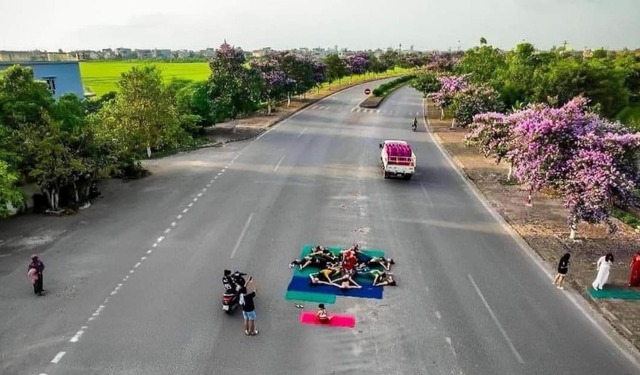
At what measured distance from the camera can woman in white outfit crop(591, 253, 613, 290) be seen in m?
15.1

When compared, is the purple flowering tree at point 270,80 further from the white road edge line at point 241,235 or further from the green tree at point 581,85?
the white road edge line at point 241,235

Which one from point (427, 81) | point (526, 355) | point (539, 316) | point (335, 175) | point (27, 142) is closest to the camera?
point (526, 355)

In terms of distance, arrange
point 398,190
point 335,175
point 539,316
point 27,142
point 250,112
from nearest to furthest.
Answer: point 539,316
point 27,142
point 398,190
point 335,175
point 250,112

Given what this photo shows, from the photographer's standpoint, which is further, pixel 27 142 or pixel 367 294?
pixel 27 142

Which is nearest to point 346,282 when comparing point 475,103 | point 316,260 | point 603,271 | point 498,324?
point 316,260

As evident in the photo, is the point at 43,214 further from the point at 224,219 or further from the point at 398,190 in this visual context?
the point at 398,190

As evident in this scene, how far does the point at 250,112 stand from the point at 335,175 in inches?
1020

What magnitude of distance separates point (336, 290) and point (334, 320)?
1.80 meters

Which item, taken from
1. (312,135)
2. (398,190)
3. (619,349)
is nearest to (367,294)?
(619,349)

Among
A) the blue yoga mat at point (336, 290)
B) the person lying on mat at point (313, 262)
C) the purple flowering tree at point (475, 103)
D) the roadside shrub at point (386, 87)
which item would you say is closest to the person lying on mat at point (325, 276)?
the blue yoga mat at point (336, 290)

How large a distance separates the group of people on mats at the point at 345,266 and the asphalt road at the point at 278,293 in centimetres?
57

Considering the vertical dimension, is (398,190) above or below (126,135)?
below

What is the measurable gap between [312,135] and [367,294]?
1081 inches

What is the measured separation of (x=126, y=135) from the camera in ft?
97.1
